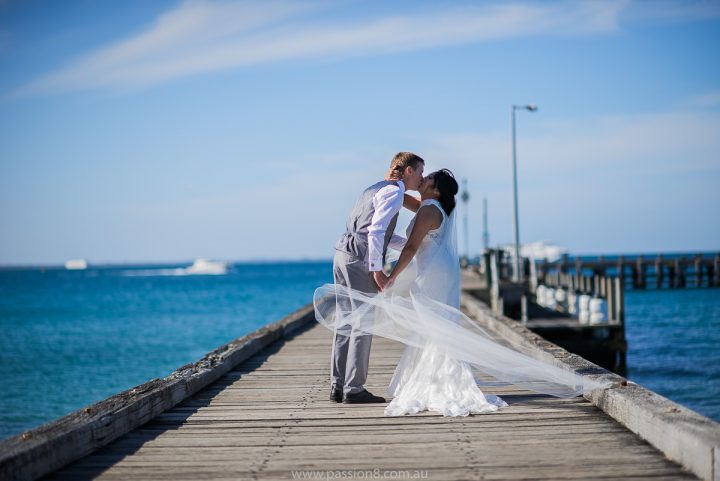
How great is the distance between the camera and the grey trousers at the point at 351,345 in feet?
21.5

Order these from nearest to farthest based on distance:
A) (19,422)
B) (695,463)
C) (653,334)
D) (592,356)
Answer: (695,463) → (19,422) → (592,356) → (653,334)

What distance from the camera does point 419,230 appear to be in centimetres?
652

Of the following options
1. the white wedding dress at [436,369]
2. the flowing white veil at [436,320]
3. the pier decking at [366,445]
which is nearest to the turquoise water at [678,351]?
the flowing white veil at [436,320]

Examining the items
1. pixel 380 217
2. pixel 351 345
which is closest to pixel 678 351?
pixel 351 345

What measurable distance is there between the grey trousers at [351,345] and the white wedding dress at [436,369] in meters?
0.28

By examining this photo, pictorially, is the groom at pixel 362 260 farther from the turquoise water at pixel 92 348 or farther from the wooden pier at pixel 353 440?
the turquoise water at pixel 92 348

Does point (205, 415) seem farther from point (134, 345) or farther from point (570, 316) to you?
point (134, 345)

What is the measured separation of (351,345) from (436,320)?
739mm

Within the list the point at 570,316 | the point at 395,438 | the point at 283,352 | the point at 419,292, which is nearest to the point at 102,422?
the point at 395,438

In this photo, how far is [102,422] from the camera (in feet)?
16.8

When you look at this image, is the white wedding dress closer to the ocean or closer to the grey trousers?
the grey trousers

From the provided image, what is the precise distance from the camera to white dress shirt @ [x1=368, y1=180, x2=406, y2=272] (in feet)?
20.5

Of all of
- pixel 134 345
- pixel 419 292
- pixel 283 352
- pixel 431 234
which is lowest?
pixel 134 345

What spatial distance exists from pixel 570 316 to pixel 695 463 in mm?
19789
